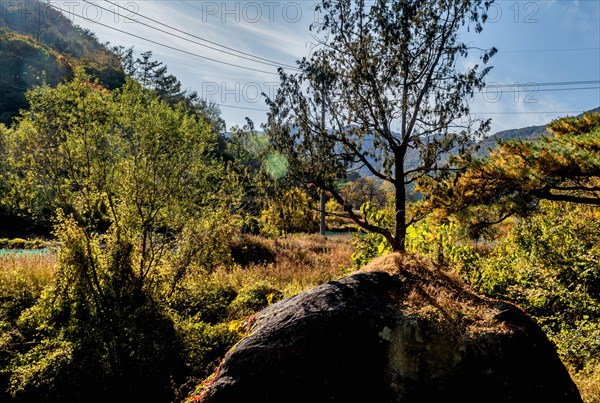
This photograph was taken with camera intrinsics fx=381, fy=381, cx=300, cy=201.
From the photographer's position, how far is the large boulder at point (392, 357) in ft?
9.89

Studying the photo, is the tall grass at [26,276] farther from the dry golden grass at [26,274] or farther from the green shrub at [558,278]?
the green shrub at [558,278]

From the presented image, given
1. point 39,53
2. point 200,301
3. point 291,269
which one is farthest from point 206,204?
point 39,53

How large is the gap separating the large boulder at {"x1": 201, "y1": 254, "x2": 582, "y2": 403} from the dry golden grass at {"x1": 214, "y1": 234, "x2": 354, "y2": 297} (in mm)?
3391

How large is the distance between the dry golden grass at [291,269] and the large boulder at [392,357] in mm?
3391

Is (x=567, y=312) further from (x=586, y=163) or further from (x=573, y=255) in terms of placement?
(x=586, y=163)

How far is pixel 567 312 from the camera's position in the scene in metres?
5.86

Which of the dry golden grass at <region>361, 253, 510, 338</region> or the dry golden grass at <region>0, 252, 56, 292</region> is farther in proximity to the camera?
the dry golden grass at <region>0, 252, 56, 292</region>

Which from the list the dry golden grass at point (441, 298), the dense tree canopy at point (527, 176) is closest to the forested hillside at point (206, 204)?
the dense tree canopy at point (527, 176)

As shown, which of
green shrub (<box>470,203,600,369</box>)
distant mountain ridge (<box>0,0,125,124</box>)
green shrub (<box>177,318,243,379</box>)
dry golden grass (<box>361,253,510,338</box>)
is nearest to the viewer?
dry golden grass (<box>361,253,510,338</box>)

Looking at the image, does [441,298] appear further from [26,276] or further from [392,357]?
[26,276]

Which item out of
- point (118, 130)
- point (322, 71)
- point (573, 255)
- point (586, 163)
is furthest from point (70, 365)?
point (573, 255)

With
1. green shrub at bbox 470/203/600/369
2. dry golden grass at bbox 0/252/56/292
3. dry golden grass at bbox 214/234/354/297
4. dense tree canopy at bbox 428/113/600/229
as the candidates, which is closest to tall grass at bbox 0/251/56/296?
dry golden grass at bbox 0/252/56/292

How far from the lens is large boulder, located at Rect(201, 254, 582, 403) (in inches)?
119

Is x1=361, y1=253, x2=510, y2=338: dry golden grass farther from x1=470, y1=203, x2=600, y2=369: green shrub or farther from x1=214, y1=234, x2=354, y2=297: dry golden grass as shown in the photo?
x1=214, y1=234, x2=354, y2=297: dry golden grass
